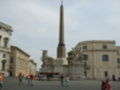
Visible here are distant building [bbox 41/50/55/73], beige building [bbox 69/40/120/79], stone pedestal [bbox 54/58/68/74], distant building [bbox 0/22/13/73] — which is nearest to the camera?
stone pedestal [bbox 54/58/68/74]

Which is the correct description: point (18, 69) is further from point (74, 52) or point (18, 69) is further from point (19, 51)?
point (74, 52)

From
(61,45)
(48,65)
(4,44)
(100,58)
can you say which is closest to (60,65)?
(48,65)

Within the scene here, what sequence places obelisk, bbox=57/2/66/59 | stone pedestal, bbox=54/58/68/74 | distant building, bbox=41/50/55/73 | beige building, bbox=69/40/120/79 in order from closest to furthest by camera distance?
stone pedestal, bbox=54/58/68/74 → obelisk, bbox=57/2/66/59 → distant building, bbox=41/50/55/73 → beige building, bbox=69/40/120/79

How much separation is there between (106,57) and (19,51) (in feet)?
83.9

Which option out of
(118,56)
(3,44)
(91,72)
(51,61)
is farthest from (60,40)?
(118,56)

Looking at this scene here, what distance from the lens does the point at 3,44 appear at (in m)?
64.5

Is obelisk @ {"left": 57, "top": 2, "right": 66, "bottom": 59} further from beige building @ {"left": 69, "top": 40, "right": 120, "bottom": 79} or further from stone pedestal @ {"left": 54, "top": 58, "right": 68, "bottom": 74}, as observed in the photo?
beige building @ {"left": 69, "top": 40, "right": 120, "bottom": 79}

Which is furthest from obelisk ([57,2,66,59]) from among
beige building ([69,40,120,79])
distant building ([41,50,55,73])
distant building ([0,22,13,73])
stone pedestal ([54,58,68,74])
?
beige building ([69,40,120,79])

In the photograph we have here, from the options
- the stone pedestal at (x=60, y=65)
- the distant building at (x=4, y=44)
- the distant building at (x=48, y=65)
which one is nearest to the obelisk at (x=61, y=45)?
the stone pedestal at (x=60, y=65)

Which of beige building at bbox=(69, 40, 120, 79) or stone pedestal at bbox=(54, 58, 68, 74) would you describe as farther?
beige building at bbox=(69, 40, 120, 79)

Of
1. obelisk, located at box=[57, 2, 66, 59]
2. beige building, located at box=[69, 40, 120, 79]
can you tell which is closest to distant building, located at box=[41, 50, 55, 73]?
obelisk, located at box=[57, 2, 66, 59]

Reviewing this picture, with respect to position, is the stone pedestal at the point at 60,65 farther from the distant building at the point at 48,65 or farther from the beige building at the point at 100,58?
the beige building at the point at 100,58

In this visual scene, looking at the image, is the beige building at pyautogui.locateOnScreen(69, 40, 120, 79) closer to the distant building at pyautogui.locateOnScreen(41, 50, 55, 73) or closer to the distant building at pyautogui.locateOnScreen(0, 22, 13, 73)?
the distant building at pyautogui.locateOnScreen(0, 22, 13, 73)

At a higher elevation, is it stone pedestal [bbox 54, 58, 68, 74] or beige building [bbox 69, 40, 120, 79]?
beige building [bbox 69, 40, 120, 79]
